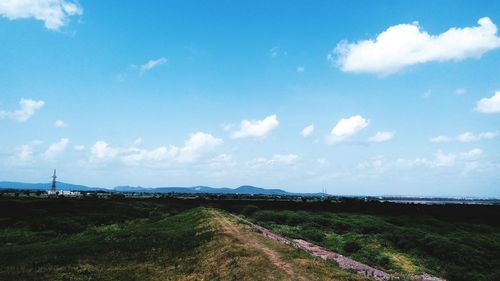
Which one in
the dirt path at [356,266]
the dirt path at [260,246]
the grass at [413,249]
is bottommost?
the grass at [413,249]

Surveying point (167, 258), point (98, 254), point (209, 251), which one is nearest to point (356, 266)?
point (209, 251)

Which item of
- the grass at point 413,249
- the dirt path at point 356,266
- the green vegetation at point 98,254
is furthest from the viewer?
the grass at point 413,249

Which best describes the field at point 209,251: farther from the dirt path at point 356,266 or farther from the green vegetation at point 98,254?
the dirt path at point 356,266

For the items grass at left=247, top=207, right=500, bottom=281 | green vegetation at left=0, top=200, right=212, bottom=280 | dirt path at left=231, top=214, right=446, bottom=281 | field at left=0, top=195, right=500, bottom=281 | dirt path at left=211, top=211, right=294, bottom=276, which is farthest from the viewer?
grass at left=247, top=207, right=500, bottom=281

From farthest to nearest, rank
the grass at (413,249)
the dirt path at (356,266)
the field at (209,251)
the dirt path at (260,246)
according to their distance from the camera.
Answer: the grass at (413,249), the dirt path at (356,266), the field at (209,251), the dirt path at (260,246)

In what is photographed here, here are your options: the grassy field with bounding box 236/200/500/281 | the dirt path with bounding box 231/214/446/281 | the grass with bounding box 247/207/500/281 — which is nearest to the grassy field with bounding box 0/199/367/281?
the dirt path with bounding box 231/214/446/281

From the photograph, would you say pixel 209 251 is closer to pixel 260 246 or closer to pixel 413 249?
pixel 260 246

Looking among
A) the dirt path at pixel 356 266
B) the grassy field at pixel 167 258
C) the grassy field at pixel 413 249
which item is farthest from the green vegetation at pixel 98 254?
the grassy field at pixel 413 249

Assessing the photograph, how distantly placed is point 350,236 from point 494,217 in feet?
212

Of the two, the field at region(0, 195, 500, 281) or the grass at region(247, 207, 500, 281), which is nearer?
the field at region(0, 195, 500, 281)

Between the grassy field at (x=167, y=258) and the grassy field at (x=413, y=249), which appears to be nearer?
the grassy field at (x=167, y=258)

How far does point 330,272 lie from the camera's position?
23062 millimetres

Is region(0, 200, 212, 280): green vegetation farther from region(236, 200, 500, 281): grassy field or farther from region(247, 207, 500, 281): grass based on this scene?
region(236, 200, 500, 281): grassy field

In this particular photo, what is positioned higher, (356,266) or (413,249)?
(356,266)
